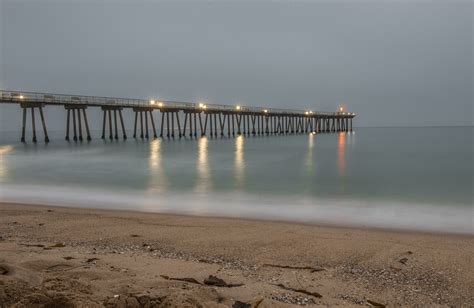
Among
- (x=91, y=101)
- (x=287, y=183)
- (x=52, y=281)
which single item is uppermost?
(x=91, y=101)

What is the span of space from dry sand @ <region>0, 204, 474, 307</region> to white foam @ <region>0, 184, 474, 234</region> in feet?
3.56

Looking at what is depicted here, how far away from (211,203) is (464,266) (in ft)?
19.9

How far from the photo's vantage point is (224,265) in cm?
387

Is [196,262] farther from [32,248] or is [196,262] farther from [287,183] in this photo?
[287,183]

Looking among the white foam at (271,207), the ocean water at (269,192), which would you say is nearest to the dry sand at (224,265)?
the white foam at (271,207)

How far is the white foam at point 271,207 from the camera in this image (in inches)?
275

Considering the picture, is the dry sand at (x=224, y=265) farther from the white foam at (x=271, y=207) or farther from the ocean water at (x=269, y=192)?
the ocean water at (x=269, y=192)

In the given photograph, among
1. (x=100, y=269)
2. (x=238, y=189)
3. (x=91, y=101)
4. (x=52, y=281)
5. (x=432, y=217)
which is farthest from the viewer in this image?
(x=91, y=101)

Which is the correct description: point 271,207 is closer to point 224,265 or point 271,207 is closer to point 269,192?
point 269,192

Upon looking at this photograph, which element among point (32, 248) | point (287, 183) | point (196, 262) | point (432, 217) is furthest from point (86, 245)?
point (287, 183)

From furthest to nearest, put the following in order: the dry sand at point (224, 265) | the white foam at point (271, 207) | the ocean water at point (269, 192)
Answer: the ocean water at point (269, 192) < the white foam at point (271, 207) < the dry sand at point (224, 265)

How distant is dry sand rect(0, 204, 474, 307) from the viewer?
9.45 ft

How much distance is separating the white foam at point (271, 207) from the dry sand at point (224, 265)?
3.56ft

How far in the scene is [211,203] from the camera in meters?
9.10
